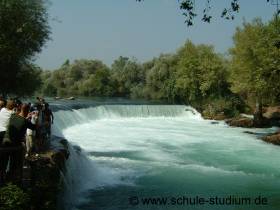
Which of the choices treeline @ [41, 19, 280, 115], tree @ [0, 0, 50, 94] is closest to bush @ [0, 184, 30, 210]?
treeline @ [41, 19, 280, 115]

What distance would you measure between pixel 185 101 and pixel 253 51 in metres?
21.6

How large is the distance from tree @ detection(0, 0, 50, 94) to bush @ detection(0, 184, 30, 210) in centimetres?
1378

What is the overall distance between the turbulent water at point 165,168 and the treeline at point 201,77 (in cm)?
487

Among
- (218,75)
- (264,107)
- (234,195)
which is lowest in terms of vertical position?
(234,195)

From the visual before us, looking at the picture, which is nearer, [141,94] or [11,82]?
[11,82]

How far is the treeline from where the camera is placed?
37.0 m

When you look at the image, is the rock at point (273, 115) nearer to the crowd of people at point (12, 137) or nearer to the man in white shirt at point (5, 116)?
the crowd of people at point (12, 137)

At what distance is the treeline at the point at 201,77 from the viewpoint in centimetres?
3703

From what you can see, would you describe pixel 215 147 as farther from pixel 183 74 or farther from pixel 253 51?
pixel 183 74

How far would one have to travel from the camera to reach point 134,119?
150ft

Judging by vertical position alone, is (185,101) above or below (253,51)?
below

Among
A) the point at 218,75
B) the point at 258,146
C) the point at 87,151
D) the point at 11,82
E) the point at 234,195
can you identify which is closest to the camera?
the point at 234,195

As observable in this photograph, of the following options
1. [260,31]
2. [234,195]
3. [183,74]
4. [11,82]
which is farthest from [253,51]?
[234,195]

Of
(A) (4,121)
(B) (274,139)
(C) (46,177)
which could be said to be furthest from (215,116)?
(A) (4,121)
